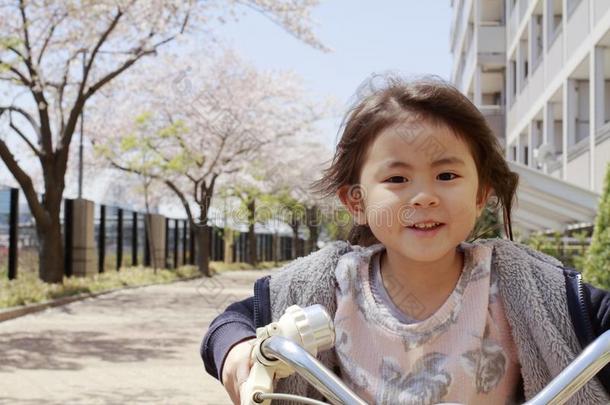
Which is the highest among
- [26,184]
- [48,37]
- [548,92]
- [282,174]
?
[48,37]

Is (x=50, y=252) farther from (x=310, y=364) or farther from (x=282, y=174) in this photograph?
(x=282, y=174)

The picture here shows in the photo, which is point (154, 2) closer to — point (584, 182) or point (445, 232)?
point (584, 182)

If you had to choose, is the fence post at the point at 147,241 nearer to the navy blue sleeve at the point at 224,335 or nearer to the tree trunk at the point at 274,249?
the tree trunk at the point at 274,249

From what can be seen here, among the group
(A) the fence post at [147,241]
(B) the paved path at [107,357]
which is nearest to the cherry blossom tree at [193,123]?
(A) the fence post at [147,241]

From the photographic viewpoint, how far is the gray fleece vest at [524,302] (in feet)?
5.59

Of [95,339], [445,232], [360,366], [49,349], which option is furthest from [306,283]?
[95,339]

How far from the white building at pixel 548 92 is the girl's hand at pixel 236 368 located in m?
9.31

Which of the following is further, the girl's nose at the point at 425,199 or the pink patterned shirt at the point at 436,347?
the pink patterned shirt at the point at 436,347

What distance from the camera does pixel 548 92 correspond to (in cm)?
1981

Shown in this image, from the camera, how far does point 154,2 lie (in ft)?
56.3

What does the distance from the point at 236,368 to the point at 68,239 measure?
1953 centimetres

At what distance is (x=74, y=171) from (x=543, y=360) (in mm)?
35436

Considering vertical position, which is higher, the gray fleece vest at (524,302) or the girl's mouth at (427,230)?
the girl's mouth at (427,230)

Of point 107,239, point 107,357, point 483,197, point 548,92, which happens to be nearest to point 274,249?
point 107,239
